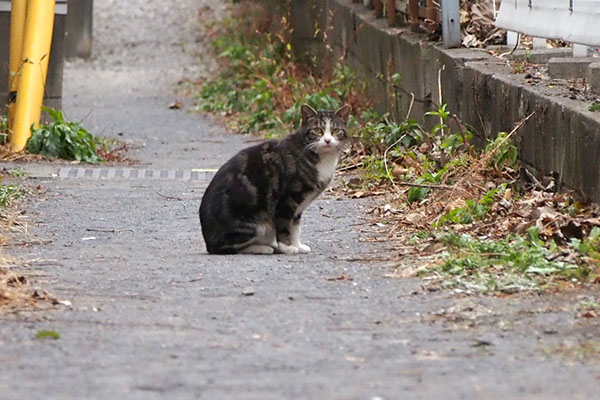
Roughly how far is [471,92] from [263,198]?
2825mm

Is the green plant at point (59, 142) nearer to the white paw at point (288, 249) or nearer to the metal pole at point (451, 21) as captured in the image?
the metal pole at point (451, 21)

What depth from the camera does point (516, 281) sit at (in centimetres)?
584

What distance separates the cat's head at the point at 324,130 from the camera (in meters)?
7.80

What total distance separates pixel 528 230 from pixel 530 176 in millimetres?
1568

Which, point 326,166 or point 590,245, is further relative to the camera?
point 326,166

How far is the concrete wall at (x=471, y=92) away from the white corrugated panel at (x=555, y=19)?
0.36 meters

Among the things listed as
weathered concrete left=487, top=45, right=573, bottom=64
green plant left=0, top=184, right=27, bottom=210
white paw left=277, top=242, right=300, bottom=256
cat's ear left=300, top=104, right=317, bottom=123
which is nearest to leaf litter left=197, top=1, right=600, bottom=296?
white paw left=277, top=242, right=300, bottom=256

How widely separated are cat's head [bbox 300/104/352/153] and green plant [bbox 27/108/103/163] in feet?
16.1

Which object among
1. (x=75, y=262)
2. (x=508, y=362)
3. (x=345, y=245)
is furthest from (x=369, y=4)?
(x=508, y=362)

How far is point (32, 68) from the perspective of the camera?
1273cm

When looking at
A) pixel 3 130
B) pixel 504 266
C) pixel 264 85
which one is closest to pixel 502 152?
pixel 504 266

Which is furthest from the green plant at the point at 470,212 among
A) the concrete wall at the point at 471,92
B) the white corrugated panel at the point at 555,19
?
the white corrugated panel at the point at 555,19

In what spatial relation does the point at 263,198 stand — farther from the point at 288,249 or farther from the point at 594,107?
the point at 594,107

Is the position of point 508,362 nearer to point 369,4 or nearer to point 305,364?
point 305,364
